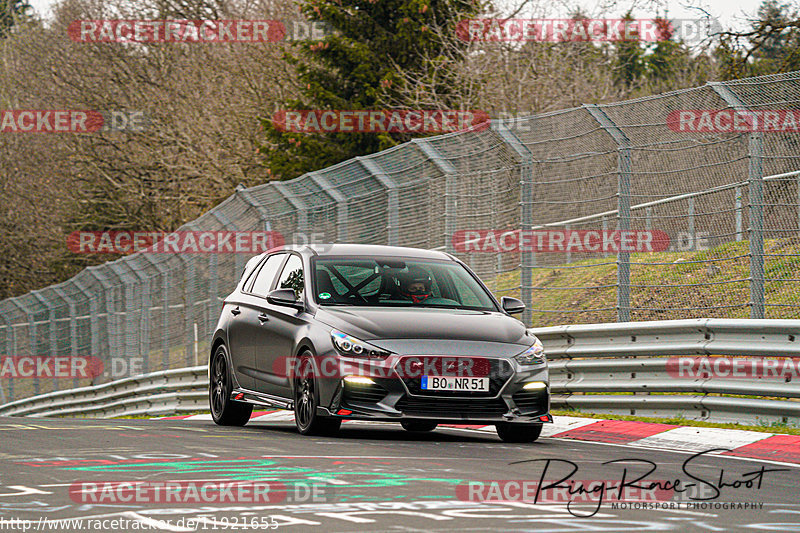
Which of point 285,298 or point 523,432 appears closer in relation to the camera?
point 523,432

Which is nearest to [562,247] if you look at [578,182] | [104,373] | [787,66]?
[578,182]

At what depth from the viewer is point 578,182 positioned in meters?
14.2

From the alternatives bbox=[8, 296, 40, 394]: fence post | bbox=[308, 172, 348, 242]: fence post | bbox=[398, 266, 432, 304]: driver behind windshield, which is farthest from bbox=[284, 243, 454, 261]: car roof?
bbox=[8, 296, 40, 394]: fence post

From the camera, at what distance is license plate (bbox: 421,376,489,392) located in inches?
404

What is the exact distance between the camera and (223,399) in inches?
516

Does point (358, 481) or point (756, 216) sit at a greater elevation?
point (756, 216)

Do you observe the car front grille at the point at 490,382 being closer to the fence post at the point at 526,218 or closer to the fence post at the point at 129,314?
the fence post at the point at 526,218

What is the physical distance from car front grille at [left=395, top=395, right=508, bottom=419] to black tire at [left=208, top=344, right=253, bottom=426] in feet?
10.2

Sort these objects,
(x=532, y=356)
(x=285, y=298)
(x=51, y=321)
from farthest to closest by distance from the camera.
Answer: (x=51, y=321)
(x=285, y=298)
(x=532, y=356)

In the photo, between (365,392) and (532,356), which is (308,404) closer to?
(365,392)

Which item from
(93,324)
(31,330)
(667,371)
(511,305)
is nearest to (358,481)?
(511,305)

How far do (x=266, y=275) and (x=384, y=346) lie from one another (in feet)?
9.42

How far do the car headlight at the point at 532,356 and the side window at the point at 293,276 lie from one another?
2.07 metres

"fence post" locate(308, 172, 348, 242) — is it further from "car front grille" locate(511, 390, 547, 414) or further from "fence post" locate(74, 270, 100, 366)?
"fence post" locate(74, 270, 100, 366)
